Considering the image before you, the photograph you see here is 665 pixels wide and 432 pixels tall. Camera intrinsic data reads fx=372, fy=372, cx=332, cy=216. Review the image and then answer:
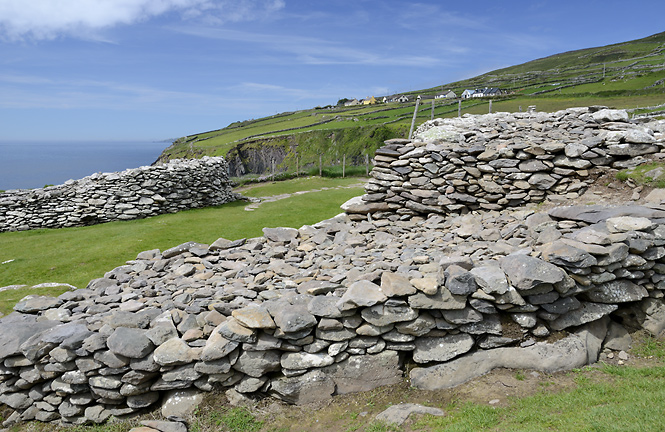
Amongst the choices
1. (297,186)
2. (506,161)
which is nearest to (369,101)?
(297,186)

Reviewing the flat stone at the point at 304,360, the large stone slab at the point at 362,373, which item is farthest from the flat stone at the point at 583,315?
the flat stone at the point at 304,360

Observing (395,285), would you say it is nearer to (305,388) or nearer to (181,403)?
(305,388)

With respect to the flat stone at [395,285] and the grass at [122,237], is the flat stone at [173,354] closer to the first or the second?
the flat stone at [395,285]

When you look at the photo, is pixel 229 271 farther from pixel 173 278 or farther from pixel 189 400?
pixel 189 400

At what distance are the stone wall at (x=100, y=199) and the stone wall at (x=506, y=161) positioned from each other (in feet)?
39.1

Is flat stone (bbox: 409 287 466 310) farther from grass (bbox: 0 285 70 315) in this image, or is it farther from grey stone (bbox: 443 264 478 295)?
grass (bbox: 0 285 70 315)

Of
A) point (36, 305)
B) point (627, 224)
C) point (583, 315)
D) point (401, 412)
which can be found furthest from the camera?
point (36, 305)

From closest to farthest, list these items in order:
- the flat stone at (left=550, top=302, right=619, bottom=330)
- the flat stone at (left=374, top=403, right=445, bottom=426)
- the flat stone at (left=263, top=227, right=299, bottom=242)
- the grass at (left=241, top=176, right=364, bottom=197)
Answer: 1. the flat stone at (left=374, top=403, right=445, bottom=426)
2. the flat stone at (left=550, top=302, right=619, bottom=330)
3. the flat stone at (left=263, top=227, right=299, bottom=242)
4. the grass at (left=241, top=176, right=364, bottom=197)

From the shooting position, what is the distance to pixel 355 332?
514cm

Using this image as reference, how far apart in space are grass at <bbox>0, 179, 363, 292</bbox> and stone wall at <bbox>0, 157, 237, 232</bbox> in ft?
2.77

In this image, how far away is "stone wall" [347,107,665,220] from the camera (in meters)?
8.95

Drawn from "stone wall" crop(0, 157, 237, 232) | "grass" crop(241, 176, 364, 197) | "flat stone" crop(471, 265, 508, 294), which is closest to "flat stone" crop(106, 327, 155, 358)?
"flat stone" crop(471, 265, 508, 294)

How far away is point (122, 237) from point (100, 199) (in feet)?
17.9

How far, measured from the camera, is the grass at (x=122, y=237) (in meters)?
10.7
